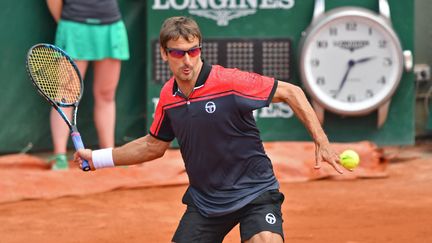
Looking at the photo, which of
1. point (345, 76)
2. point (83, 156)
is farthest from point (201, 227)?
point (345, 76)

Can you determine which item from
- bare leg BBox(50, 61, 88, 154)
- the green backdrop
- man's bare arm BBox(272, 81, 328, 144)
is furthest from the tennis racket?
the green backdrop

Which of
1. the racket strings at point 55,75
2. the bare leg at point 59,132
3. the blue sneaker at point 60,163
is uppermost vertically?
the racket strings at point 55,75

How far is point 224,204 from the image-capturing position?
5.55m

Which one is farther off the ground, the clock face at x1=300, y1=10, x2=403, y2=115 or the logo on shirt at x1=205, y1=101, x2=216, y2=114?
the logo on shirt at x1=205, y1=101, x2=216, y2=114

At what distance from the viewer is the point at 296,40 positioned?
9875 millimetres

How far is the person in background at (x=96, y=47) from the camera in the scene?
9.14 meters

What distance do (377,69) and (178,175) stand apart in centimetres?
199

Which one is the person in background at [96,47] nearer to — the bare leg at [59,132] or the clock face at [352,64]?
the bare leg at [59,132]

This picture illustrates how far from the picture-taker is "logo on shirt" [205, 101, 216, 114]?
5484mm

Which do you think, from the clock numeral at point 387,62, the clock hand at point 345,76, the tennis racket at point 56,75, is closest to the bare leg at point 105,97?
the clock hand at point 345,76

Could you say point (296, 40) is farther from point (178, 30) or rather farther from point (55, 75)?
point (178, 30)

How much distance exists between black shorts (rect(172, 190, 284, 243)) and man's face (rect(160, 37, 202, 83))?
675 millimetres

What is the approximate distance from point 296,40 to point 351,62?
0.50m

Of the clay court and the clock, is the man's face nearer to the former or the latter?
the clay court
